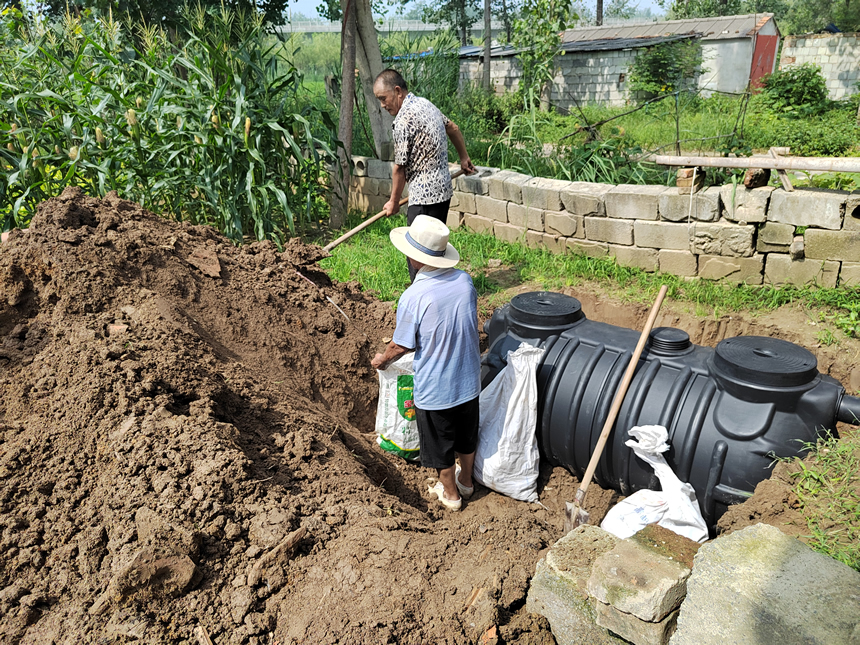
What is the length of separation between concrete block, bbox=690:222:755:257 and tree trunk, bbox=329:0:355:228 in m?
3.79

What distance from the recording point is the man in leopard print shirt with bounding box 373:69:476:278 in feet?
13.9

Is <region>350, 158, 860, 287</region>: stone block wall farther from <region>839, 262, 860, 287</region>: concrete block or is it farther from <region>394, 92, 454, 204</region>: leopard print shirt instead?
<region>394, 92, 454, 204</region>: leopard print shirt

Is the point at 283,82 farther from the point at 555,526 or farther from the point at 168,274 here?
the point at 555,526

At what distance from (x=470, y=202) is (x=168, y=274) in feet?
12.3

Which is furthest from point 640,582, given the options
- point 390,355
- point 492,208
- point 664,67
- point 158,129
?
point 664,67

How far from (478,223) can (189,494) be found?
4916 mm

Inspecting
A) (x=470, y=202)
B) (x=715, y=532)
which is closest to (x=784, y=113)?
(x=470, y=202)

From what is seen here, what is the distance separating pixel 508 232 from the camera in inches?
240

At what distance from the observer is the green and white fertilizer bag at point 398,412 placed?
331cm

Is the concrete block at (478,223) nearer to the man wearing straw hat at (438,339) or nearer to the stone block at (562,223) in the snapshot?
the stone block at (562,223)

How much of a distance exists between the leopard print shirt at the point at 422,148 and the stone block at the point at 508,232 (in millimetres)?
1640

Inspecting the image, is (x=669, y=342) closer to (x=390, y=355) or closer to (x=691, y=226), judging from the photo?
(x=390, y=355)

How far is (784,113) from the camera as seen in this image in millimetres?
12711

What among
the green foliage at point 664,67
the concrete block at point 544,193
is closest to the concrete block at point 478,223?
the concrete block at point 544,193
